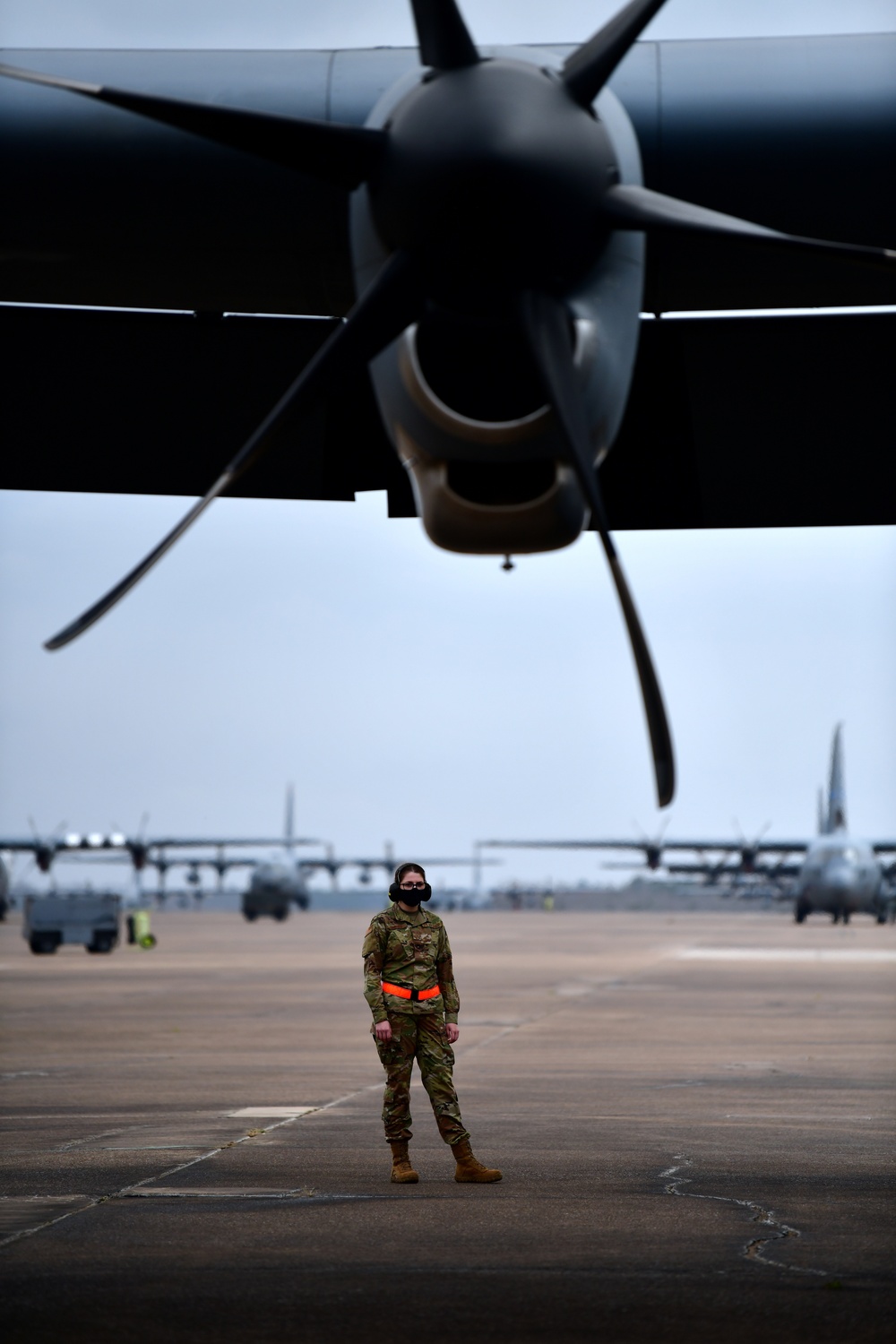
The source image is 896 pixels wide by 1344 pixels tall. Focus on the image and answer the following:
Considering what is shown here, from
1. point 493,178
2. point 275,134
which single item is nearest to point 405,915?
point 275,134

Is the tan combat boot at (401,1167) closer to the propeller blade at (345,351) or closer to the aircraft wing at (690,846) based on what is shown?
the propeller blade at (345,351)

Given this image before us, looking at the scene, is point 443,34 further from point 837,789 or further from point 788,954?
point 837,789

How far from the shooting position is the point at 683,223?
5.32 meters

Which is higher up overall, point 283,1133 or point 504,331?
point 504,331

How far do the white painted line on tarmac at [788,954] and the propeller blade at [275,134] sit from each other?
1302 inches

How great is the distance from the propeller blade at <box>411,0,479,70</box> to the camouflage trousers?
17.1 ft

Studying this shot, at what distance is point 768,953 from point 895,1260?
114 feet

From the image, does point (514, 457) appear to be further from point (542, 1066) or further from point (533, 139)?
point (542, 1066)

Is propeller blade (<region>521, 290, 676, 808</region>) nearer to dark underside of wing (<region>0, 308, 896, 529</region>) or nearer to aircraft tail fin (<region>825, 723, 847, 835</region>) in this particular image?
dark underside of wing (<region>0, 308, 896, 529</region>)

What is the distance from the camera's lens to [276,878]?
80125 mm

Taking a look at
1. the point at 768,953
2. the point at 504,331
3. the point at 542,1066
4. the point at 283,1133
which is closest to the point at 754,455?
the point at 504,331

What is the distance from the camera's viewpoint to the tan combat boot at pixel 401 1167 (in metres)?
8.92

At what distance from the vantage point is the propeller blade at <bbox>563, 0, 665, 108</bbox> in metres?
5.21

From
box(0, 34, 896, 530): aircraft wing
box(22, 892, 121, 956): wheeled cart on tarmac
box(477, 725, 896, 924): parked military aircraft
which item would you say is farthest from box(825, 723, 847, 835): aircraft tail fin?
box(0, 34, 896, 530): aircraft wing
